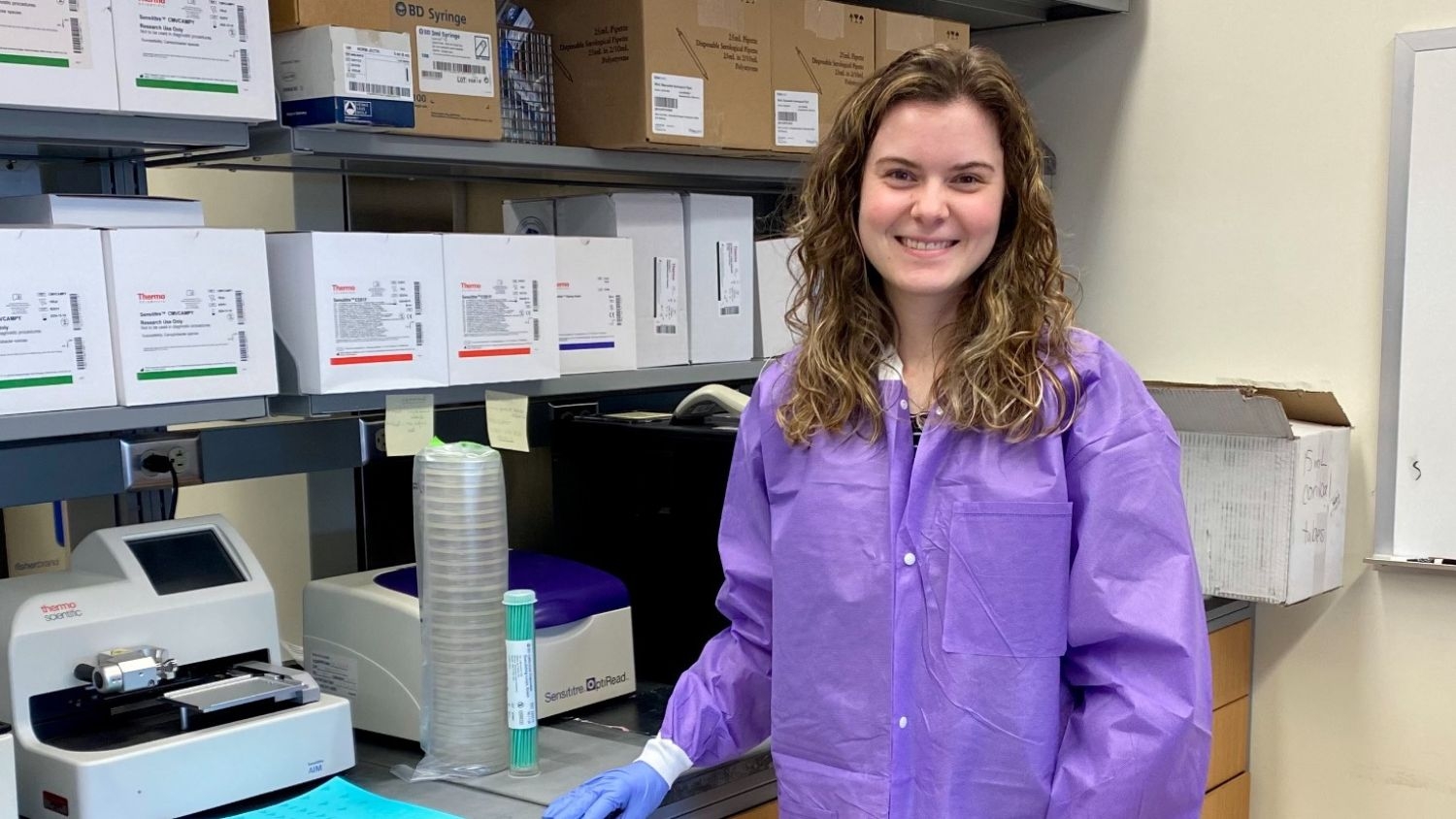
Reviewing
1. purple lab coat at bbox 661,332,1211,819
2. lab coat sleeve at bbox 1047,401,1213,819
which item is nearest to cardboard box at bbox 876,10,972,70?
purple lab coat at bbox 661,332,1211,819

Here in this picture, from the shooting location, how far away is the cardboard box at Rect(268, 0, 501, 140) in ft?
5.33

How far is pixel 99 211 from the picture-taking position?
4.96 feet

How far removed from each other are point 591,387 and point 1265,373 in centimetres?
140

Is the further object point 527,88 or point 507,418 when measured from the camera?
point 527,88

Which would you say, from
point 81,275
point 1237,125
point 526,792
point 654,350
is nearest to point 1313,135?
point 1237,125

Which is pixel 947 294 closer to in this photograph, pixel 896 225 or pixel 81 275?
pixel 896 225

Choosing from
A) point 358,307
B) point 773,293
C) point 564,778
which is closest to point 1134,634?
point 564,778

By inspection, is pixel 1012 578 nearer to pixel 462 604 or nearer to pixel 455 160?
pixel 462 604

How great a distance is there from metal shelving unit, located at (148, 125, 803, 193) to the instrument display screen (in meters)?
0.49

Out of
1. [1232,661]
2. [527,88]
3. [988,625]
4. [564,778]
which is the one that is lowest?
[1232,661]

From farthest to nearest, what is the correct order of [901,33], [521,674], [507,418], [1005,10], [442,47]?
[1005,10], [901,33], [507,418], [442,47], [521,674]

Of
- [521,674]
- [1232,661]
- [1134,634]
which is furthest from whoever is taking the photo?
[1232,661]

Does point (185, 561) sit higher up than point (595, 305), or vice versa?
point (595, 305)

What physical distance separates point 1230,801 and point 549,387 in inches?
63.9
